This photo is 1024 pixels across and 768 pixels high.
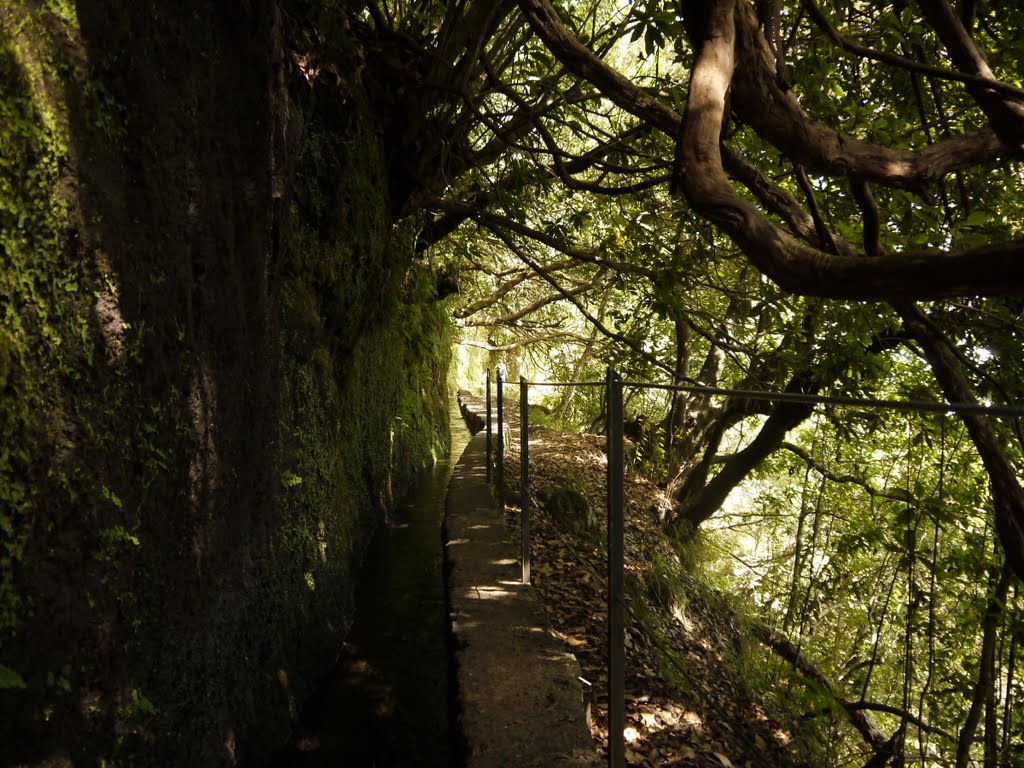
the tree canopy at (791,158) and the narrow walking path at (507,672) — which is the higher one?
the tree canopy at (791,158)

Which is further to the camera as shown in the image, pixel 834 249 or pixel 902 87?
pixel 902 87

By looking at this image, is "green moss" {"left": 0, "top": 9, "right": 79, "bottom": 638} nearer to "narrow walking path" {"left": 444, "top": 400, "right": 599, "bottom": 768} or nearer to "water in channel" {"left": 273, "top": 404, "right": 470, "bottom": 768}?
"narrow walking path" {"left": 444, "top": 400, "right": 599, "bottom": 768}

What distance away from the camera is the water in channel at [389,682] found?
3383mm

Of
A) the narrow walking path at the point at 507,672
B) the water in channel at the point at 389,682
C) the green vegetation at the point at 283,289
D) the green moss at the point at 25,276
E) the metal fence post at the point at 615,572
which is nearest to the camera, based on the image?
the green moss at the point at 25,276

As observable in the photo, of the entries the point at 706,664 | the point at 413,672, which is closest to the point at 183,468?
the point at 413,672

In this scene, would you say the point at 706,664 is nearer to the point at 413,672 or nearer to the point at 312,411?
the point at 413,672

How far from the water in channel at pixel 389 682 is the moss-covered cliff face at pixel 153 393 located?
0.20m

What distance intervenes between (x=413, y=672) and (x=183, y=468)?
239 cm

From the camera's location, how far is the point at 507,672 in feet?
10.8

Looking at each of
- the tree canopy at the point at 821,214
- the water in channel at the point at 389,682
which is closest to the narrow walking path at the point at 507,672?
the water in channel at the point at 389,682

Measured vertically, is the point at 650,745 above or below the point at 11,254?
below

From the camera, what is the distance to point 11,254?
1693 mm

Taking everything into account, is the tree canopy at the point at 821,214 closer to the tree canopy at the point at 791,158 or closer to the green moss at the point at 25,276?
the tree canopy at the point at 791,158

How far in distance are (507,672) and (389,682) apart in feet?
3.74
